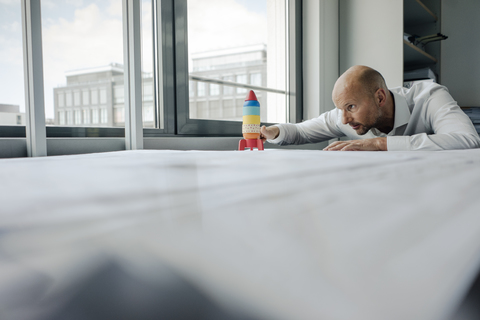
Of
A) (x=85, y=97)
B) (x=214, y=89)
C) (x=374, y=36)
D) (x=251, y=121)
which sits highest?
(x=374, y=36)

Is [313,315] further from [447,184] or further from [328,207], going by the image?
[447,184]

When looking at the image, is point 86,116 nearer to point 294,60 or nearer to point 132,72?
point 132,72

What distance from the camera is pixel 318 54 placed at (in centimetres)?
221

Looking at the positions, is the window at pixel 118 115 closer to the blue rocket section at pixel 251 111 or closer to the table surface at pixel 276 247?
the blue rocket section at pixel 251 111

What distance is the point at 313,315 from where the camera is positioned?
7 centimetres

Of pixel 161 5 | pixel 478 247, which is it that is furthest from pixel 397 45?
pixel 478 247

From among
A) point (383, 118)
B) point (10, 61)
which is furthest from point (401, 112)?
point (10, 61)

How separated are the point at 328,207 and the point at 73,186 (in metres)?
0.18

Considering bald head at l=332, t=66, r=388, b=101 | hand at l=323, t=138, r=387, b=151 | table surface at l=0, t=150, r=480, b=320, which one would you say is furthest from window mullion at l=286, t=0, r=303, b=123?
table surface at l=0, t=150, r=480, b=320

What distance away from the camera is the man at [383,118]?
1.07m

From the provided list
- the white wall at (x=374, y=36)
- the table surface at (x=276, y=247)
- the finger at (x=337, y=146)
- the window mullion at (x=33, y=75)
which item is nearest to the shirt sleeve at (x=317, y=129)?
the finger at (x=337, y=146)

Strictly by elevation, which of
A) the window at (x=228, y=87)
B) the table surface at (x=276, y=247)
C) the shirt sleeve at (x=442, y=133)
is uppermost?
the window at (x=228, y=87)

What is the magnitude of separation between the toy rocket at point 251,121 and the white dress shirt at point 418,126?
26 cm

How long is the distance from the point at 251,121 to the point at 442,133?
69 cm
